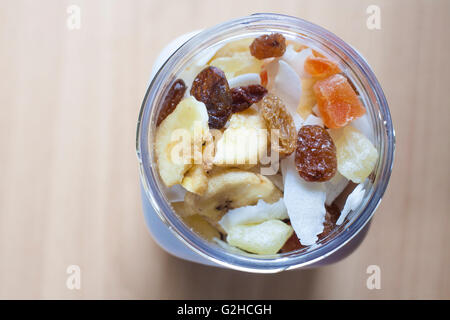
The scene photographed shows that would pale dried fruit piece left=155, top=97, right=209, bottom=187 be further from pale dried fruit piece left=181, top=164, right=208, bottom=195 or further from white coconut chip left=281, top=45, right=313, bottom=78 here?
white coconut chip left=281, top=45, right=313, bottom=78

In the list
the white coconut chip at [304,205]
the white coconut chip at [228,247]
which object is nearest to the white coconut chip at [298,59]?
the white coconut chip at [304,205]

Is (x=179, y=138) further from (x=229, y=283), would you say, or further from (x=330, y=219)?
(x=229, y=283)

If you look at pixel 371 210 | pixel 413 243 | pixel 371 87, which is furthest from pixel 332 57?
pixel 413 243

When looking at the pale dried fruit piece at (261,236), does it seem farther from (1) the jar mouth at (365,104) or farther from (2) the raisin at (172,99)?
(2) the raisin at (172,99)

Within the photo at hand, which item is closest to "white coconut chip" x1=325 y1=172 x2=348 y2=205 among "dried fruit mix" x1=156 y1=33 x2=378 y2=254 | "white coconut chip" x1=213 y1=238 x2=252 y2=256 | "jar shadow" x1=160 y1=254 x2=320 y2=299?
"dried fruit mix" x1=156 y1=33 x2=378 y2=254

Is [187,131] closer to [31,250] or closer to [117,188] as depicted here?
[117,188]

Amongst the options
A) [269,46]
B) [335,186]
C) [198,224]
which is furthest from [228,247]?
[269,46]
